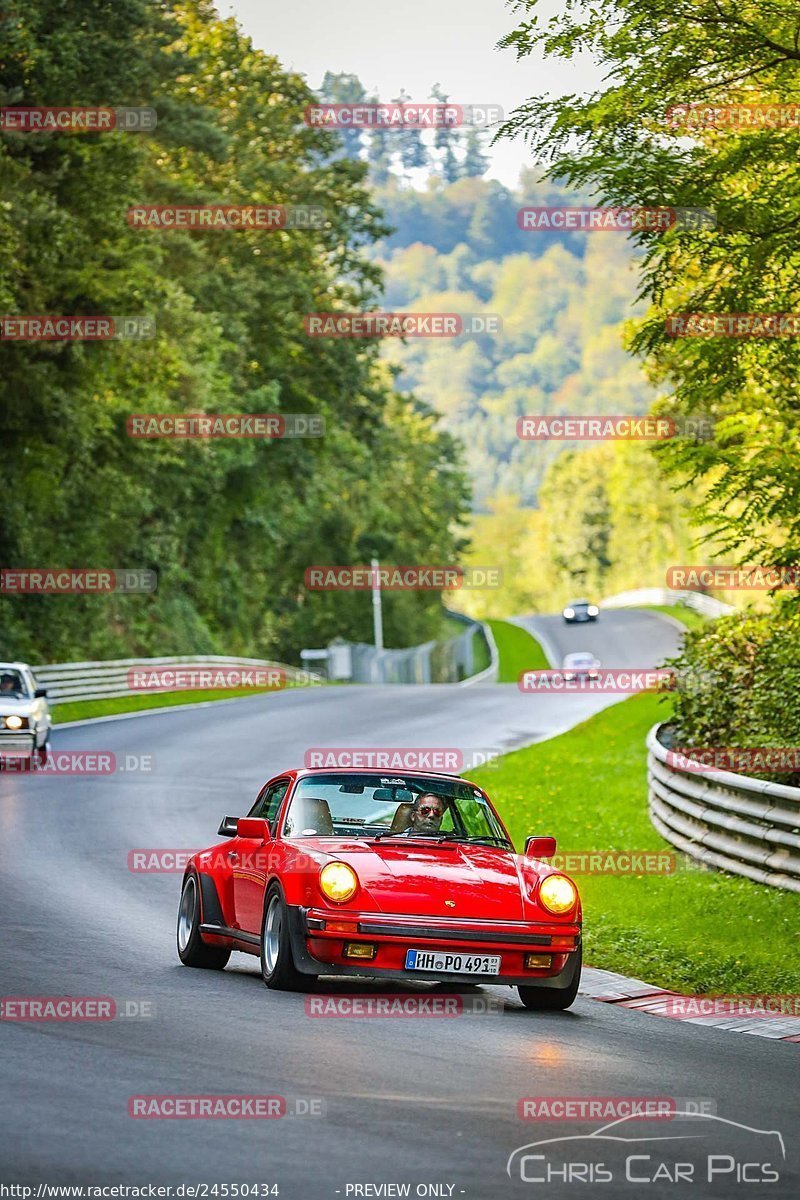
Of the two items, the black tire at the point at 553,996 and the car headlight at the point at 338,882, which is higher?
the car headlight at the point at 338,882

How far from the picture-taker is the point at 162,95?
175 ft

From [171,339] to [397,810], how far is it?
42149 millimetres

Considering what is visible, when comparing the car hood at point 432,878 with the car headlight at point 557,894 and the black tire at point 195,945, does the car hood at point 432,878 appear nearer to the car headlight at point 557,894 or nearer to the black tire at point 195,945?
the car headlight at point 557,894

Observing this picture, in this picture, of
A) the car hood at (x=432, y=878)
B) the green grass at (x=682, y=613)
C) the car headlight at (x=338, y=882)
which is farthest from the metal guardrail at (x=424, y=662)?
the car headlight at (x=338, y=882)

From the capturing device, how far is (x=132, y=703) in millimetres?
47031

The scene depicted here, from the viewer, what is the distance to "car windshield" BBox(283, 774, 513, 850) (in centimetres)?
1157

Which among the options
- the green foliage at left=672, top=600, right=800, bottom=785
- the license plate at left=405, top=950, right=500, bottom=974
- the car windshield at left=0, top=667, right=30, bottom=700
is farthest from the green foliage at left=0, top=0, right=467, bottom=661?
the license plate at left=405, top=950, right=500, bottom=974

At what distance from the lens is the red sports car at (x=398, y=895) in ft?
34.0

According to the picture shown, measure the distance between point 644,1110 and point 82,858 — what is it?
1209cm

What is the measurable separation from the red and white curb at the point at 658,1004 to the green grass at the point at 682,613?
3104 inches

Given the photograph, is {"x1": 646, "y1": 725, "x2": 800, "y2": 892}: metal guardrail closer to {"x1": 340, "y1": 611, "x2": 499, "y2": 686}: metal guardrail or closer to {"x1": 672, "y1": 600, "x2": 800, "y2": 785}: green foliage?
{"x1": 672, "y1": 600, "x2": 800, "y2": 785}: green foliage

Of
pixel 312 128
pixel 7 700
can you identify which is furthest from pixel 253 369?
pixel 7 700

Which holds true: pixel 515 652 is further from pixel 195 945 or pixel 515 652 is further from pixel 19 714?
pixel 195 945

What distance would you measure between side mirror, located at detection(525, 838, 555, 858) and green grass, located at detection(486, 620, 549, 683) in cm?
6919
